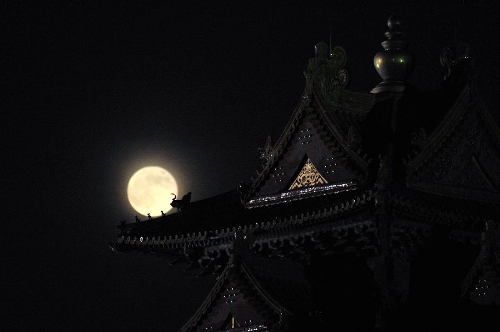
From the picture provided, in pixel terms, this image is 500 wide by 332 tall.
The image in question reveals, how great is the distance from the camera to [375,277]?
3634 centimetres

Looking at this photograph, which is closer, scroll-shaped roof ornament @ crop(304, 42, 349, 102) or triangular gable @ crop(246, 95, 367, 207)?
triangular gable @ crop(246, 95, 367, 207)

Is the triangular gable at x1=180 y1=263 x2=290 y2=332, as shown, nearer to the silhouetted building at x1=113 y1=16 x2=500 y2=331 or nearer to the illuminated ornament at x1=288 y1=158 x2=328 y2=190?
the silhouetted building at x1=113 y1=16 x2=500 y2=331

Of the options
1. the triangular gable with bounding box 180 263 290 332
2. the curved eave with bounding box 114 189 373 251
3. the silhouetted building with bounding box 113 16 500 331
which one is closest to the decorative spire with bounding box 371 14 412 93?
the silhouetted building with bounding box 113 16 500 331

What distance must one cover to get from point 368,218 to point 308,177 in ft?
8.20

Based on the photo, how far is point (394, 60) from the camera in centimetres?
3906

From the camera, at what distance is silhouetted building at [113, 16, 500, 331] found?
36.1 meters

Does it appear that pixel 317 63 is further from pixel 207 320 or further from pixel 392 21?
pixel 207 320

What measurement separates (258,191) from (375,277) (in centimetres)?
412

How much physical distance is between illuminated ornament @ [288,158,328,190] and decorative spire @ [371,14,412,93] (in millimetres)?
2254

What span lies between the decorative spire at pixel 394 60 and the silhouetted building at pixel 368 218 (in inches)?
0.8

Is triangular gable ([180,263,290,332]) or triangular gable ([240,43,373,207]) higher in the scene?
triangular gable ([240,43,373,207])

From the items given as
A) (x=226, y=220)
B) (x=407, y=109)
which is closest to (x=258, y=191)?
(x=226, y=220)

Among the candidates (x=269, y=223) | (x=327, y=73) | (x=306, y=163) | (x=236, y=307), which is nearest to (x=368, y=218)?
(x=269, y=223)

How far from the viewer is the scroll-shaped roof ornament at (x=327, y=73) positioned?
38625 millimetres
